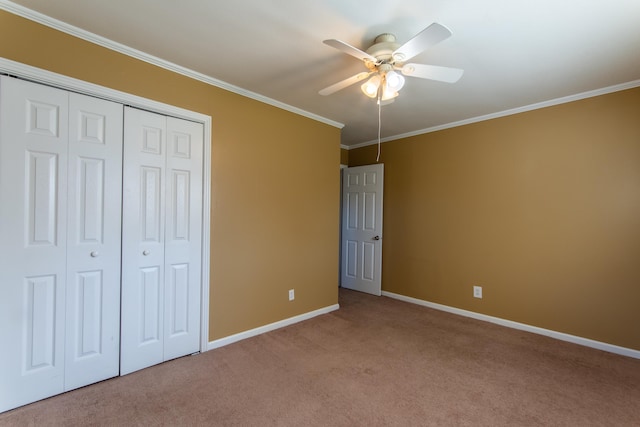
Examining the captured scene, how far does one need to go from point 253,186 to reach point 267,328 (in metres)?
1.46

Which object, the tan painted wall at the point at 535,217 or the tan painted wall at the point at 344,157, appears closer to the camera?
the tan painted wall at the point at 535,217

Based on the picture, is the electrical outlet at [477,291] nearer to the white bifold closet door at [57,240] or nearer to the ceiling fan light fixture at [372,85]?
the ceiling fan light fixture at [372,85]

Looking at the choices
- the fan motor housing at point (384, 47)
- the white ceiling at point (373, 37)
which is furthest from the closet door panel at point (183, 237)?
the fan motor housing at point (384, 47)

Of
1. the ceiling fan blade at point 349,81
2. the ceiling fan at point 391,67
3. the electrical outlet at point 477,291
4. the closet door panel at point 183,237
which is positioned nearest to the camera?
the ceiling fan at point 391,67

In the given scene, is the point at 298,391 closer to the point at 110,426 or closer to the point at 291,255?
the point at 110,426

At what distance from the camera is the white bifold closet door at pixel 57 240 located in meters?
1.76

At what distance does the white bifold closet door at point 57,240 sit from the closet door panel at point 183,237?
0.36 metres

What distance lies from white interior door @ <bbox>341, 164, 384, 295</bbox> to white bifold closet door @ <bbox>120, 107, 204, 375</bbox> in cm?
265

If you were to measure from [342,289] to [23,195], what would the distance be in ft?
12.9

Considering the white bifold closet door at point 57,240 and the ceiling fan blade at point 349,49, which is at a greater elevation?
the ceiling fan blade at point 349,49

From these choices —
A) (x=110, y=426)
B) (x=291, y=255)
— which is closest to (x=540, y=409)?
(x=291, y=255)

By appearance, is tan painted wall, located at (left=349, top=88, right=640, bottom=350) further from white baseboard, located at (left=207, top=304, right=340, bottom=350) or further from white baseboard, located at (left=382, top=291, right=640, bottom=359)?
white baseboard, located at (left=207, top=304, right=340, bottom=350)

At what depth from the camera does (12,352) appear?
1.77 m

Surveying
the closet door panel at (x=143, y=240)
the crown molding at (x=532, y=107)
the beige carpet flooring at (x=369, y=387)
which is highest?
the crown molding at (x=532, y=107)
